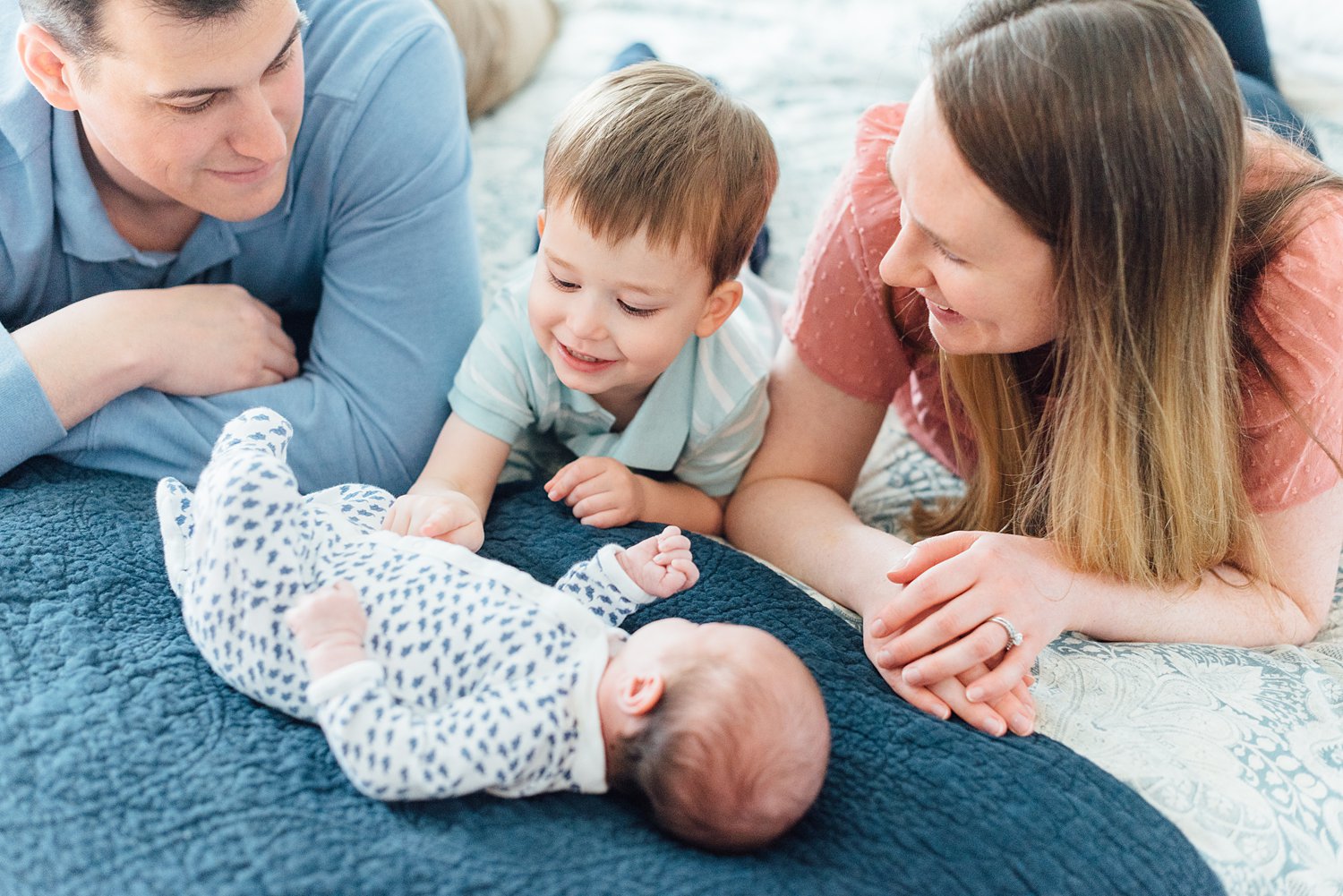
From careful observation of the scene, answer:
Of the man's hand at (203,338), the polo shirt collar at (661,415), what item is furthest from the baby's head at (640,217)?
the man's hand at (203,338)

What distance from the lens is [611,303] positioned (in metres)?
1.26

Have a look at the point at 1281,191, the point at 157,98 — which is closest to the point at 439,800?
the point at 157,98

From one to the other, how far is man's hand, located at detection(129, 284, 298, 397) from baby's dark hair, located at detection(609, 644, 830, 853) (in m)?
0.73

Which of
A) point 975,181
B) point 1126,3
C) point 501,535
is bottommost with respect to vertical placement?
point 501,535

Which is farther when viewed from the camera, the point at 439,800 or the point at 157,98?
the point at 157,98

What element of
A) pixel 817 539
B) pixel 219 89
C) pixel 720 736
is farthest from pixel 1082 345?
pixel 219 89

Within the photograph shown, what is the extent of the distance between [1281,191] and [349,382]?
1084mm

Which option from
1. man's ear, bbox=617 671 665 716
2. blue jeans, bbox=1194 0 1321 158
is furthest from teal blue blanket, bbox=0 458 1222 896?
blue jeans, bbox=1194 0 1321 158

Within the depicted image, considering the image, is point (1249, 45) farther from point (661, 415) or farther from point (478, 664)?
point (478, 664)

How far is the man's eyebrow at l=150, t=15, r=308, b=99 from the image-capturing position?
3.72ft

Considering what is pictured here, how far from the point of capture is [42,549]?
1.17m

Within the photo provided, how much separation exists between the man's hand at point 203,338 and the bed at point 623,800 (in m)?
0.15

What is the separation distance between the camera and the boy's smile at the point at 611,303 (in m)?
1.22

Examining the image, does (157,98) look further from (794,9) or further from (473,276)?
(794,9)
